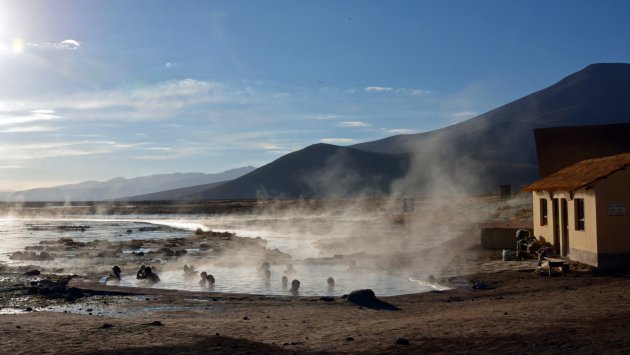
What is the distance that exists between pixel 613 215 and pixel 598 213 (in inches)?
18.6

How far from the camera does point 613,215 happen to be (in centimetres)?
2155

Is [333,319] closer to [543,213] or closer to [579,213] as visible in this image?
[579,213]

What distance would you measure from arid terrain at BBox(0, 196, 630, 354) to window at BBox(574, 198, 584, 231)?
2.10 metres

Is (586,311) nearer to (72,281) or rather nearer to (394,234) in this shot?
(72,281)

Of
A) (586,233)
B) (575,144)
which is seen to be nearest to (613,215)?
(586,233)

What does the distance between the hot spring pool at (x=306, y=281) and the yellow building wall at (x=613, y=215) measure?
17.9 feet

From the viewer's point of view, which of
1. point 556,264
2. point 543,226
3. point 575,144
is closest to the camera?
point 556,264

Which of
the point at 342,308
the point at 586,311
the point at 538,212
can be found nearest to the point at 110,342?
the point at 342,308

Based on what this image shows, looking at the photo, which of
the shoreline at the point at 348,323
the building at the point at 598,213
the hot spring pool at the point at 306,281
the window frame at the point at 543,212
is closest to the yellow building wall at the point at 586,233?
the building at the point at 598,213

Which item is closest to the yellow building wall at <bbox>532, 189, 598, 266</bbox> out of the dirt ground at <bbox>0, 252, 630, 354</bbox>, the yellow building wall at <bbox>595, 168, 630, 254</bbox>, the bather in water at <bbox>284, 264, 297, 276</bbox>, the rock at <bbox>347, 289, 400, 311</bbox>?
the yellow building wall at <bbox>595, 168, 630, 254</bbox>

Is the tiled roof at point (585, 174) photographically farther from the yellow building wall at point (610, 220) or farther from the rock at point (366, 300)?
the rock at point (366, 300)

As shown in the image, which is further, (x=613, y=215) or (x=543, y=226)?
(x=543, y=226)

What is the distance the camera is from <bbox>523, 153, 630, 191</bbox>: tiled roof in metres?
21.8

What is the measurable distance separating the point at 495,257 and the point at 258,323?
51.1 feet
